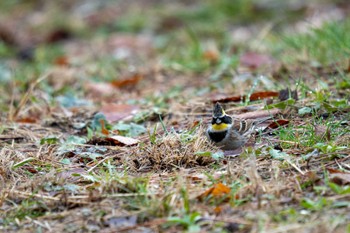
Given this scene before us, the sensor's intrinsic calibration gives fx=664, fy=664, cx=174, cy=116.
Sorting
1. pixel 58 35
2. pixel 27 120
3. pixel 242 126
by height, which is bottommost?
pixel 27 120

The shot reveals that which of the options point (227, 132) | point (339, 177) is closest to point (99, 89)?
point (227, 132)

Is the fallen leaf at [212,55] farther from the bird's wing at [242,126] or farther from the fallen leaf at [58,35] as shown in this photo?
the fallen leaf at [58,35]

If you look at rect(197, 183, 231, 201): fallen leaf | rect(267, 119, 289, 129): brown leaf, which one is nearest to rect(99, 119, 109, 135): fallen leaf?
rect(267, 119, 289, 129): brown leaf

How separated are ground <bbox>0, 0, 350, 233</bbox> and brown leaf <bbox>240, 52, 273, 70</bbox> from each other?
0.02 meters

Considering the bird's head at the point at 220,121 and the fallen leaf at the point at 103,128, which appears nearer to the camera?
the bird's head at the point at 220,121

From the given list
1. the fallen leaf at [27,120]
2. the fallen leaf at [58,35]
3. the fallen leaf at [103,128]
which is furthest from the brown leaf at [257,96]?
the fallen leaf at [58,35]

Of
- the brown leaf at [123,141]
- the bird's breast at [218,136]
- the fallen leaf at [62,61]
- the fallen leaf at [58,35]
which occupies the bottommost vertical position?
the fallen leaf at [62,61]

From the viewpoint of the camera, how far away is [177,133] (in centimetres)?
448

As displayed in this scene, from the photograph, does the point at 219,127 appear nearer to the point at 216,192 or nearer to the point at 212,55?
the point at 216,192

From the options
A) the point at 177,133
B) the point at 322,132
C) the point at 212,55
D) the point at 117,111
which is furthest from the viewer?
the point at 212,55

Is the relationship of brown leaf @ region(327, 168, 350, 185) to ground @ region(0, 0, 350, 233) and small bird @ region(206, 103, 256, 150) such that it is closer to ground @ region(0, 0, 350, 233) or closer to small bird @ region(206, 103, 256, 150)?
ground @ region(0, 0, 350, 233)

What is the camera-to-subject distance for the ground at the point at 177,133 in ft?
10.6

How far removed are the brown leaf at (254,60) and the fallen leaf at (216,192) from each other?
3.41 metres

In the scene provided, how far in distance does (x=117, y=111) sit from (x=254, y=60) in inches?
75.6
